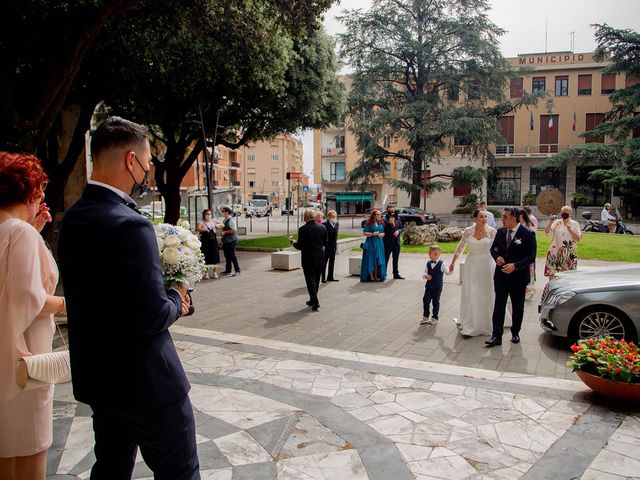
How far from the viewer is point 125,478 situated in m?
2.55

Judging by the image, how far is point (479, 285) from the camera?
778cm

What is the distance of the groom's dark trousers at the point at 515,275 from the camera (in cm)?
701

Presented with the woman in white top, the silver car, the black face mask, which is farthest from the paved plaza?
the woman in white top

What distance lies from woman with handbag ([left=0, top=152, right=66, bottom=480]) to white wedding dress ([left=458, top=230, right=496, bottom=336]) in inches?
243

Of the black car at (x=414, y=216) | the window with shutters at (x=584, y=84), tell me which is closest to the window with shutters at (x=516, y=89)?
the window with shutters at (x=584, y=84)

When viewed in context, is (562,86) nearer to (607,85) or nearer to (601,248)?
(607,85)

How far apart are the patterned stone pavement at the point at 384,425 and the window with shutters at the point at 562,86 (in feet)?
159

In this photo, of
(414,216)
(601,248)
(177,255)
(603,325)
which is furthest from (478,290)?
(414,216)

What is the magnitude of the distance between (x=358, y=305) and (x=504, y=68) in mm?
30480

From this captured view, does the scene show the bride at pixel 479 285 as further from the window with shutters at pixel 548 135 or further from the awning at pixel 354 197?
the awning at pixel 354 197

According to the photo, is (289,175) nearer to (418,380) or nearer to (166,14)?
(166,14)

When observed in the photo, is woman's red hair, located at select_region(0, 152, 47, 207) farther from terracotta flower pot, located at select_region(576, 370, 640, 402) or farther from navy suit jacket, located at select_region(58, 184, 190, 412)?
terracotta flower pot, located at select_region(576, 370, 640, 402)

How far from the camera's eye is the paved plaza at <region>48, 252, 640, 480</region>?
369cm

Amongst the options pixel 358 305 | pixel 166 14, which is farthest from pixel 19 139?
pixel 358 305
